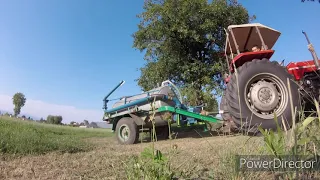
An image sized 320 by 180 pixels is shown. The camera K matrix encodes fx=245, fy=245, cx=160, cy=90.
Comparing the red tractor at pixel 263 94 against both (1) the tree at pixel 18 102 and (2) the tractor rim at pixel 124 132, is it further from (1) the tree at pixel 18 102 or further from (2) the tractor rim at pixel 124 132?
(1) the tree at pixel 18 102

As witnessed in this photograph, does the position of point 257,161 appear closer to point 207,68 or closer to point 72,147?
point 72,147

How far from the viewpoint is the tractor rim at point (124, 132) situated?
6.42 meters

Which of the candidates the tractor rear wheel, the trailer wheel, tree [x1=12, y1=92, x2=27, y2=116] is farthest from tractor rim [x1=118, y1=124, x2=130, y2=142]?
tree [x1=12, y1=92, x2=27, y2=116]

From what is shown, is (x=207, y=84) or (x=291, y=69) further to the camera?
(x=207, y=84)

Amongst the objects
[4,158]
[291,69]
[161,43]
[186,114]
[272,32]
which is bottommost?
[4,158]

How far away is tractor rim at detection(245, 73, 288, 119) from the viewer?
3.98 metres

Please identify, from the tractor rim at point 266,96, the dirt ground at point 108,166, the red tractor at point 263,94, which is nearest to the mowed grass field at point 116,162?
the dirt ground at point 108,166

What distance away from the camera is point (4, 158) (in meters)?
3.03

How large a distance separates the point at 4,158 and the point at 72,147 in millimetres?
1032

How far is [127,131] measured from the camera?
6.44 m

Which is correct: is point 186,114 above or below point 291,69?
below

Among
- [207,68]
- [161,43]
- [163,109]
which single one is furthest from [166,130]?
[161,43]

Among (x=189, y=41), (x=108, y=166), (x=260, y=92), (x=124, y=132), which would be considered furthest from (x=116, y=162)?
(x=189, y=41)

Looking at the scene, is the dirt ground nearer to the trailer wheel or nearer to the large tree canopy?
the trailer wheel
